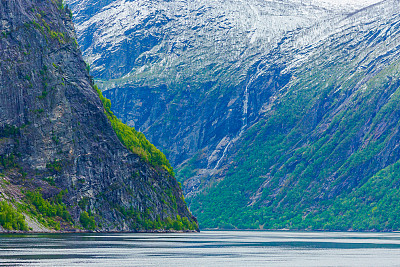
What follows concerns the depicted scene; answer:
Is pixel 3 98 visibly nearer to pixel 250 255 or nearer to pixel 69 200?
pixel 69 200

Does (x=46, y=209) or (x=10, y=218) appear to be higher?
(x=10, y=218)

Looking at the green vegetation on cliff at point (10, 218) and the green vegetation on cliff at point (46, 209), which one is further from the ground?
the green vegetation on cliff at point (10, 218)

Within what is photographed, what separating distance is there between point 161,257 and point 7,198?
3014 inches

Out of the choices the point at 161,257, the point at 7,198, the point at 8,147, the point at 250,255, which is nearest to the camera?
the point at 161,257

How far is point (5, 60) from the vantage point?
197625 mm

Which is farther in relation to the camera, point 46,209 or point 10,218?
point 46,209

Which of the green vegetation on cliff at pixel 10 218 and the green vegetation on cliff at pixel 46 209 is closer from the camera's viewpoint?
the green vegetation on cliff at pixel 10 218

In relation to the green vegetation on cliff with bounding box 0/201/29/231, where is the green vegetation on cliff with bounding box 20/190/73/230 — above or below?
below

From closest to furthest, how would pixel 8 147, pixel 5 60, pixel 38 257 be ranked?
1. pixel 38 257
2. pixel 8 147
3. pixel 5 60

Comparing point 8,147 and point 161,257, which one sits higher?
point 161,257

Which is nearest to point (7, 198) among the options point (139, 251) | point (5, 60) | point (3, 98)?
point (3, 98)

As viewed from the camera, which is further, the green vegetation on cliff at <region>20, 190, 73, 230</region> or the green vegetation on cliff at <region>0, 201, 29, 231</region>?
the green vegetation on cliff at <region>20, 190, 73, 230</region>

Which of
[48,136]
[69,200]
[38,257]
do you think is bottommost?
[69,200]

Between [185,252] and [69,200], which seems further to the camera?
[69,200]
